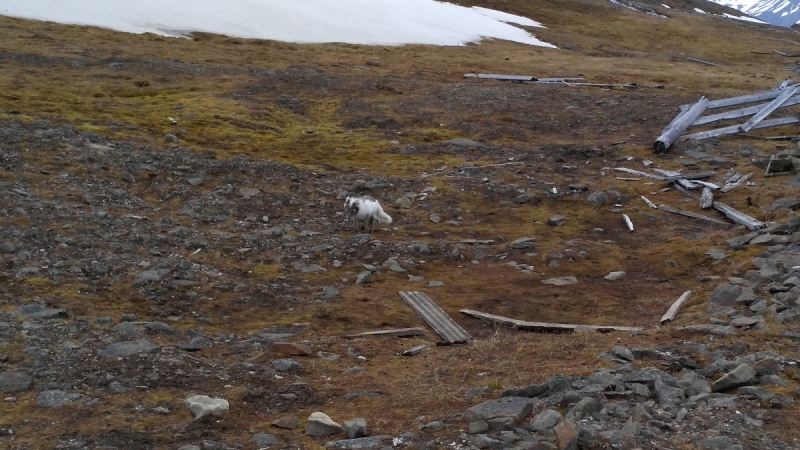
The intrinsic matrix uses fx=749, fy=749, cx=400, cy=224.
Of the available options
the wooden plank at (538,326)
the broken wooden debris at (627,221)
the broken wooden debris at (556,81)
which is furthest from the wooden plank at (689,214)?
the broken wooden debris at (556,81)

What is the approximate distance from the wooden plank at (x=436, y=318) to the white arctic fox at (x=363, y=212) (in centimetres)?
262

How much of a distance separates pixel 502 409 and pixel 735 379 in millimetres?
1978

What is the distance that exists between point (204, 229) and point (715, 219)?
9182mm

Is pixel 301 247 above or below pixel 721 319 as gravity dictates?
below

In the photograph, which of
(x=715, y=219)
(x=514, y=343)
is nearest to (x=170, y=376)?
(x=514, y=343)

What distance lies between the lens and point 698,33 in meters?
57.5

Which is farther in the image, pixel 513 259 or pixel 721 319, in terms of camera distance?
pixel 513 259

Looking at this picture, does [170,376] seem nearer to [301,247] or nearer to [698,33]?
[301,247]

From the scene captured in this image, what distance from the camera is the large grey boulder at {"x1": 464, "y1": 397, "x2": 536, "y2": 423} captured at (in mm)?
5602

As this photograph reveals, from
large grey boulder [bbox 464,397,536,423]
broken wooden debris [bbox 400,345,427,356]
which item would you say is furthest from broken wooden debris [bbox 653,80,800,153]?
large grey boulder [bbox 464,397,536,423]

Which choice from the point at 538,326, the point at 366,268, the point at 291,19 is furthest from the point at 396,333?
the point at 291,19

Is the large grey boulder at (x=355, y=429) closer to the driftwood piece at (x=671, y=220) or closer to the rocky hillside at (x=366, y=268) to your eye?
the rocky hillside at (x=366, y=268)

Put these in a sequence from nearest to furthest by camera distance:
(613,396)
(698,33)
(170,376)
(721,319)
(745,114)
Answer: (613,396)
(170,376)
(721,319)
(745,114)
(698,33)

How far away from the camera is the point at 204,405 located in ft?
20.6
